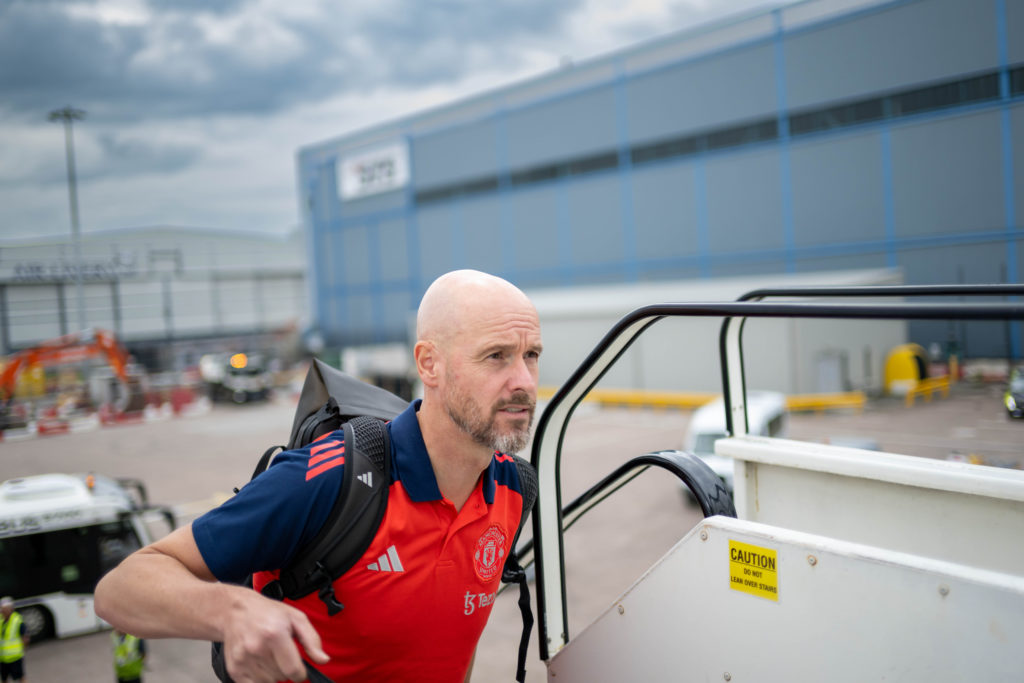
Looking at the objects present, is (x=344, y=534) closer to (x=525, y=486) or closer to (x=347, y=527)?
(x=347, y=527)

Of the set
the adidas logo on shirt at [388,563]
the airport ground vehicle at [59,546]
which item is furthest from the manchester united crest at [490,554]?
the airport ground vehicle at [59,546]

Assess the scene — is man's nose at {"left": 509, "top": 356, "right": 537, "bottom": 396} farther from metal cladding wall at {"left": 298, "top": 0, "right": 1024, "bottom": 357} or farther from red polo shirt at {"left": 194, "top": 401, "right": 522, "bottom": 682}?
metal cladding wall at {"left": 298, "top": 0, "right": 1024, "bottom": 357}

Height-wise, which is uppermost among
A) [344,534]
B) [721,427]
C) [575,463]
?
[344,534]

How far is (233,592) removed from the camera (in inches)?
56.6

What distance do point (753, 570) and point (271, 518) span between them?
1307mm

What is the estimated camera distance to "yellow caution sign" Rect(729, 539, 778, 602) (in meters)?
2.00

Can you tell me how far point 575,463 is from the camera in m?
16.0

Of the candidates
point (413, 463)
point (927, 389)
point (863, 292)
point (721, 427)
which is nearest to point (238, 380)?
point (721, 427)

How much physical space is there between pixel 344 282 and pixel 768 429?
31.2 m

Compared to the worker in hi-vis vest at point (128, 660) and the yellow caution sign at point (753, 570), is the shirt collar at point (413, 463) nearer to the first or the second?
the yellow caution sign at point (753, 570)

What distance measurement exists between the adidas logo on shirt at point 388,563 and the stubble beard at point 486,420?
14.2 inches

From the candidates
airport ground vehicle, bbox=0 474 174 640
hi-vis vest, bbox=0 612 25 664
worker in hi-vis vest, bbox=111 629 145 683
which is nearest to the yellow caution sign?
worker in hi-vis vest, bbox=111 629 145 683

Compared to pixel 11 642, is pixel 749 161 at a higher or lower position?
higher

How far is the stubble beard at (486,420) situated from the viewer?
75.5 inches
